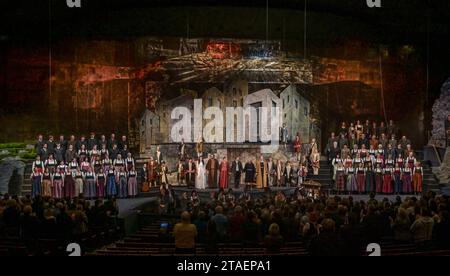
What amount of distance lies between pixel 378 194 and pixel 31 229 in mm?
12136

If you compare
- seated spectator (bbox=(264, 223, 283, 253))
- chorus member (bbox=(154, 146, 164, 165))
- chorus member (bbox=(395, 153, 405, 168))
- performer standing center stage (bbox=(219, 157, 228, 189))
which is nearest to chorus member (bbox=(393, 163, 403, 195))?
chorus member (bbox=(395, 153, 405, 168))

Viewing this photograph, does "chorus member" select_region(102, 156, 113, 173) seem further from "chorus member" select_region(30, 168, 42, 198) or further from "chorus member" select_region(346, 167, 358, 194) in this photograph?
"chorus member" select_region(346, 167, 358, 194)

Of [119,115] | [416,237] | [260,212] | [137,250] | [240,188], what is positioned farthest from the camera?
[119,115]

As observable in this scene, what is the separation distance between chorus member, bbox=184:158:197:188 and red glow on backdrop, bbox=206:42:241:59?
3.79 meters

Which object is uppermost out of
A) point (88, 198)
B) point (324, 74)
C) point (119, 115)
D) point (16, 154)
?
point (324, 74)

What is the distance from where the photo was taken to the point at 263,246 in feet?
30.0

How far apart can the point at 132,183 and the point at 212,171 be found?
8.11 feet

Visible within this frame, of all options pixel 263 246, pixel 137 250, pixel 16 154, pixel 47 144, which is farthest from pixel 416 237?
pixel 16 154

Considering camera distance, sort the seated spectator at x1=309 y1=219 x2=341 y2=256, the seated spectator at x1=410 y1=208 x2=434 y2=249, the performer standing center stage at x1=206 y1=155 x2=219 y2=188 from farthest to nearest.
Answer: the performer standing center stage at x1=206 y1=155 x2=219 y2=188 < the seated spectator at x1=410 y1=208 x2=434 y2=249 < the seated spectator at x1=309 y1=219 x2=341 y2=256

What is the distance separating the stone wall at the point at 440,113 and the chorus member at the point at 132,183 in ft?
31.9

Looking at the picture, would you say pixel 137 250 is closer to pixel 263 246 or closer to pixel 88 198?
pixel 263 246

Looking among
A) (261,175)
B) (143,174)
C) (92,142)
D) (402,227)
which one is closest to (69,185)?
(92,142)

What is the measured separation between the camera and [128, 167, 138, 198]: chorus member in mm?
18984

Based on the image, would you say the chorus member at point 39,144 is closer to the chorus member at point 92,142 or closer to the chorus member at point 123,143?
the chorus member at point 92,142
